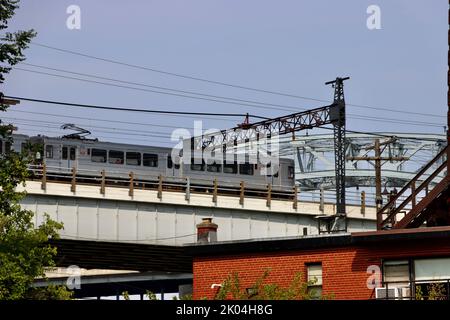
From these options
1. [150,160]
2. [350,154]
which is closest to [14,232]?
[150,160]

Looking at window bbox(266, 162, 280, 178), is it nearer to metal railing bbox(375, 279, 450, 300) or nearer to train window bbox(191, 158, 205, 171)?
train window bbox(191, 158, 205, 171)

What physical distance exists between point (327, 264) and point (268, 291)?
4.28 m

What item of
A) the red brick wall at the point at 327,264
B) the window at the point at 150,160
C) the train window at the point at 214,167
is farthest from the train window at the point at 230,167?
the red brick wall at the point at 327,264

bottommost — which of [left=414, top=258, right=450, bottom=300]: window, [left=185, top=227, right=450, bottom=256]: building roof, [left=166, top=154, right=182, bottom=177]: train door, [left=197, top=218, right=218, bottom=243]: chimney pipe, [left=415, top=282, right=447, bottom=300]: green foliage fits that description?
[left=415, top=282, right=447, bottom=300]: green foliage

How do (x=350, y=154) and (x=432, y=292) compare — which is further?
(x=350, y=154)

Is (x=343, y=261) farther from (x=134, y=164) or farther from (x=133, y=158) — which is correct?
(x=133, y=158)

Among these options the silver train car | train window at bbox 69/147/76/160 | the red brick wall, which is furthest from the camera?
train window at bbox 69/147/76/160

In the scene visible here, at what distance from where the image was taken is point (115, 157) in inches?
2977

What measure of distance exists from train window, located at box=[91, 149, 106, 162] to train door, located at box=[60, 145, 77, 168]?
1.64 metres

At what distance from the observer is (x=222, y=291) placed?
33062mm

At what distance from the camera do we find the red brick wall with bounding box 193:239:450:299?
3350 cm

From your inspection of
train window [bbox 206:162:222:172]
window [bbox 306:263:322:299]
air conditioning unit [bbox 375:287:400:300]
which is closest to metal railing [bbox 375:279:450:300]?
air conditioning unit [bbox 375:287:400:300]

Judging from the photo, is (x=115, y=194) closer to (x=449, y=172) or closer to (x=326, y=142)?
(x=449, y=172)
